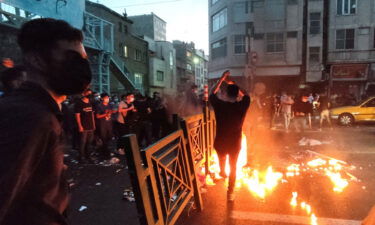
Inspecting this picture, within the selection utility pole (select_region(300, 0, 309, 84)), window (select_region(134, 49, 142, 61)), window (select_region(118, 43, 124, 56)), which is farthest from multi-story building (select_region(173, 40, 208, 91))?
utility pole (select_region(300, 0, 309, 84))

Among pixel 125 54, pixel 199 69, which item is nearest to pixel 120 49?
pixel 125 54

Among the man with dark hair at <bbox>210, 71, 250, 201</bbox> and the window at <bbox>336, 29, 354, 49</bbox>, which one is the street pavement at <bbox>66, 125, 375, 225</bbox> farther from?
the window at <bbox>336, 29, 354, 49</bbox>

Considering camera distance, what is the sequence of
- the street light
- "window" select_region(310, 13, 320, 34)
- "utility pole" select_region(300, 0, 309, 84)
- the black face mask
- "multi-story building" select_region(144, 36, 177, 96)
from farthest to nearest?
the street light < "multi-story building" select_region(144, 36, 177, 96) < "utility pole" select_region(300, 0, 309, 84) < "window" select_region(310, 13, 320, 34) < the black face mask

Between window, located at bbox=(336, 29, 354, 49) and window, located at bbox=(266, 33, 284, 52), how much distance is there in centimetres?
592

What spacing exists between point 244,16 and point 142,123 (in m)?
24.4

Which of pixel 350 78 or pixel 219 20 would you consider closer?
pixel 350 78

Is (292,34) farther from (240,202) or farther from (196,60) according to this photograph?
(196,60)

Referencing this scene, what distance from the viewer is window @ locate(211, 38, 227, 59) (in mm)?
29656

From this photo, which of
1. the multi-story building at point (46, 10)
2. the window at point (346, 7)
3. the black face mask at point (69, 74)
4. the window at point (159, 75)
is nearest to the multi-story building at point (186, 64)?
the window at point (159, 75)

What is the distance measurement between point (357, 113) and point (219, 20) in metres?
21.7

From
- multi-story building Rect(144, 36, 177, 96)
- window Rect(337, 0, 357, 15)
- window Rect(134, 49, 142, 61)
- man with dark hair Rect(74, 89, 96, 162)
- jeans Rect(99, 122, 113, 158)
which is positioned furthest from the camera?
multi-story building Rect(144, 36, 177, 96)

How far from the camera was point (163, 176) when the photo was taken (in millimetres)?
3031

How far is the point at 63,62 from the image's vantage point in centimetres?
126

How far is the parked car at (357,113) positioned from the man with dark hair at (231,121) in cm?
1242
